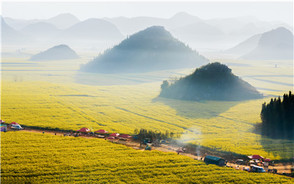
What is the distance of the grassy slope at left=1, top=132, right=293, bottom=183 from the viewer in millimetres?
50281

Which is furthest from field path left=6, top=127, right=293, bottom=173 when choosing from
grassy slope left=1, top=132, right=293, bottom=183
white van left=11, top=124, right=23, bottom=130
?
grassy slope left=1, top=132, right=293, bottom=183

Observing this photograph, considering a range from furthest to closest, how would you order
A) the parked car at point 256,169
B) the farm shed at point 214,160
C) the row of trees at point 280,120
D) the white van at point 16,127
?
the row of trees at point 280,120
the white van at point 16,127
the farm shed at point 214,160
the parked car at point 256,169

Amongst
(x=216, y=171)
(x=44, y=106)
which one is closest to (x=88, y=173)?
(x=216, y=171)

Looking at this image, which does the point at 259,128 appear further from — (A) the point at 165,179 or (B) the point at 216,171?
(A) the point at 165,179

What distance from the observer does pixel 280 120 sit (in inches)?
3081

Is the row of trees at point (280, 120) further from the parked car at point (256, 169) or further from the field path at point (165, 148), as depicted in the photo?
the parked car at point (256, 169)

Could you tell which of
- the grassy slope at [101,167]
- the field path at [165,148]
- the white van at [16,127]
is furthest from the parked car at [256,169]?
the white van at [16,127]

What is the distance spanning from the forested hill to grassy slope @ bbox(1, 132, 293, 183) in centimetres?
7478

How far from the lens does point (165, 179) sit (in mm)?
50562

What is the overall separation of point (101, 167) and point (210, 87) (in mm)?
90916

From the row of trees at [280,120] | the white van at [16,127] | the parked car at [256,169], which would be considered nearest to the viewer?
the parked car at [256,169]

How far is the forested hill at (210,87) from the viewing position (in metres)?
133

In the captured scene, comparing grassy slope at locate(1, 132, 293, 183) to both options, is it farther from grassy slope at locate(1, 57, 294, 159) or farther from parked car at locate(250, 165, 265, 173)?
grassy slope at locate(1, 57, 294, 159)

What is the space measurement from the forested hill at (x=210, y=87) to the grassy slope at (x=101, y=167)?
74781 millimetres
